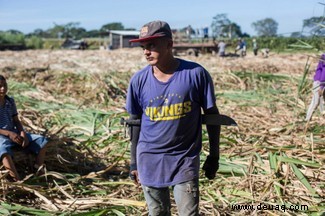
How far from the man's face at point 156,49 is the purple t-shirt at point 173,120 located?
0.34ft

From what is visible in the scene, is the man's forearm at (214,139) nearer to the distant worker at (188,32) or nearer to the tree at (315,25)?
the tree at (315,25)

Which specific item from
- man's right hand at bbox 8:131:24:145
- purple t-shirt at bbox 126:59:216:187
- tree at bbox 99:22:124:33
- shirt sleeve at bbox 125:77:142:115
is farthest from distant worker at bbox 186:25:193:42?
tree at bbox 99:22:124:33

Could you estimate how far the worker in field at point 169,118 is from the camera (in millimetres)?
2348

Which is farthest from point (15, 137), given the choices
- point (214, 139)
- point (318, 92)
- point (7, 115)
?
point (318, 92)

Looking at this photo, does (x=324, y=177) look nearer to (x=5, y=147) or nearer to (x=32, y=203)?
(x=32, y=203)

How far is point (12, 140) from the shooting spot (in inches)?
160

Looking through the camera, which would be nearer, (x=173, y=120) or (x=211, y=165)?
(x=173, y=120)

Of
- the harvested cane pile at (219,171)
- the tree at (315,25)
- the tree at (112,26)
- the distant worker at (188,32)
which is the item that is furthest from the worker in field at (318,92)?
the tree at (112,26)

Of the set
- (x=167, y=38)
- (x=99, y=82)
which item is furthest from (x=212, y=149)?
(x=99, y=82)

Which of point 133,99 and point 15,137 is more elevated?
point 133,99

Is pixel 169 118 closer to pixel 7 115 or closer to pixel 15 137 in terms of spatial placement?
pixel 15 137

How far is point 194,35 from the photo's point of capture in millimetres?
28438

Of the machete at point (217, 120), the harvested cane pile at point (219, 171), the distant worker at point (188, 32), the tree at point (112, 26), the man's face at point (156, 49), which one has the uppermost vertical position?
the tree at point (112, 26)

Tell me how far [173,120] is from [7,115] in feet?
7.79
